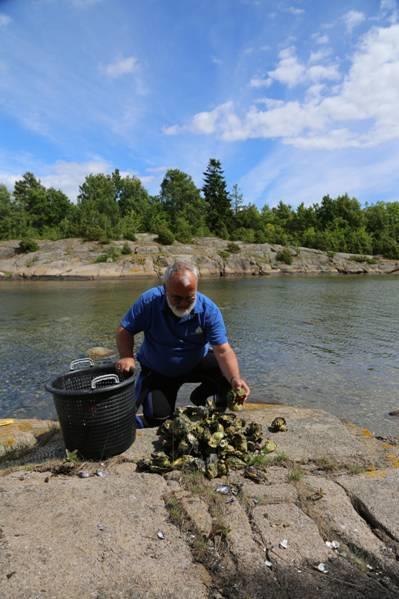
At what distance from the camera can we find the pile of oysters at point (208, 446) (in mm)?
3717

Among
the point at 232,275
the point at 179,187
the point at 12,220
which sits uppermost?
the point at 179,187

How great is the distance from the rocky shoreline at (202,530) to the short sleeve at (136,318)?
A: 1.41m

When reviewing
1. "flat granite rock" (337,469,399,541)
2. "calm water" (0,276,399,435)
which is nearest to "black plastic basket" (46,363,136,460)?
"flat granite rock" (337,469,399,541)

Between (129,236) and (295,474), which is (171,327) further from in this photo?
(129,236)

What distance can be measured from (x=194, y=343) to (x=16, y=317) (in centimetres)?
1494

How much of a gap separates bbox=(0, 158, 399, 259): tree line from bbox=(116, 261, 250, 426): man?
45193 millimetres

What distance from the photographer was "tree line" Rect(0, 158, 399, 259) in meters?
57.0

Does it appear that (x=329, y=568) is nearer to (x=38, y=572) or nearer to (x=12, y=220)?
(x=38, y=572)

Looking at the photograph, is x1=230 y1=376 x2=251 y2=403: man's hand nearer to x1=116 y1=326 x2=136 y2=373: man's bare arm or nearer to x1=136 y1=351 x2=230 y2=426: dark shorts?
x1=136 y1=351 x2=230 y2=426: dark shorts

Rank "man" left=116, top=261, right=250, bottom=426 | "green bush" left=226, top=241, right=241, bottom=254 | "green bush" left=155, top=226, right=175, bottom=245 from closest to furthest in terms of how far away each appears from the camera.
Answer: "man" left=116, top=261, right=250, bottom=426
"green bush" left=155, top=226, right=175, bottom=245
"green bush" left=226, top=241, right=241, bottom=254

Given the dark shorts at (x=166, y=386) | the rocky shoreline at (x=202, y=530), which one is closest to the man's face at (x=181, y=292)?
the dark shorts at (x=166, y=386)

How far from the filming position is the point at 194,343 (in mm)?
4895

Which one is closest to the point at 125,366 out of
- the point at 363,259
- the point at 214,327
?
the point at 214,327

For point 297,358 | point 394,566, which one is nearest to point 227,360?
point 394,566
